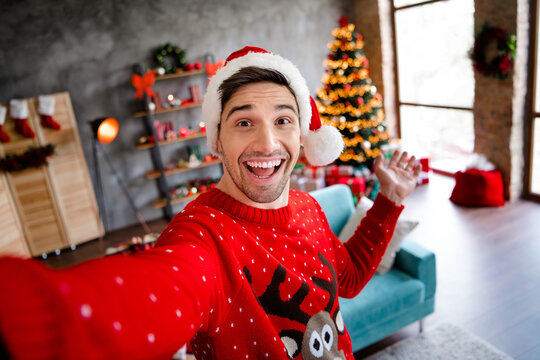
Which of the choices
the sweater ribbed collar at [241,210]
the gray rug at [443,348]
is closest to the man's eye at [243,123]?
the sweater ribbed collar at [241,210]

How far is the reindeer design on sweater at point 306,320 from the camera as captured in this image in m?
0.89

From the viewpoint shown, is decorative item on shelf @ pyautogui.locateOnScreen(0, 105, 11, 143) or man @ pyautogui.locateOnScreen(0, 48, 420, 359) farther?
decorative item on shelf @ pyautogui.locateOnScreen(0, 105, 11, 143)

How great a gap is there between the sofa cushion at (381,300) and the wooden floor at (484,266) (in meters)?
0.37

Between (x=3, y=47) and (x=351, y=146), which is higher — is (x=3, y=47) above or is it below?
above

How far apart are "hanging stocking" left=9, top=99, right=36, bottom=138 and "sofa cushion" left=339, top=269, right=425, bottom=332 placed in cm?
429

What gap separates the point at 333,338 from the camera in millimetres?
1015

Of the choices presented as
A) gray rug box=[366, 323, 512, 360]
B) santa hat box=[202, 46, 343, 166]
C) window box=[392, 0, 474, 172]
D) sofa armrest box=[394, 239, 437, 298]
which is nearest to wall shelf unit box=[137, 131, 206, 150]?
window box=[392, 0, 474, 172]

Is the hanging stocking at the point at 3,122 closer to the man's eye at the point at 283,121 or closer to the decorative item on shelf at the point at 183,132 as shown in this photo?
the decorative item on shelf at the point at 183,132

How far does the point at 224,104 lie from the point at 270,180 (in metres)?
0.24

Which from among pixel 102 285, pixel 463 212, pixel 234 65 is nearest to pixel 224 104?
pixel 234 65

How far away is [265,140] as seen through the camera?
3.09ft

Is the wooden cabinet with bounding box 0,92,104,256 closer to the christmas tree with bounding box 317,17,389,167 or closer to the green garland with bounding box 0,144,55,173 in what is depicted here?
the green garland with bounding box 0,144,55,173

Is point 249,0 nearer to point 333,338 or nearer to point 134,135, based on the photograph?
point 134,135

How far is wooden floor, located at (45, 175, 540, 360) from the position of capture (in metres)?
2.68
